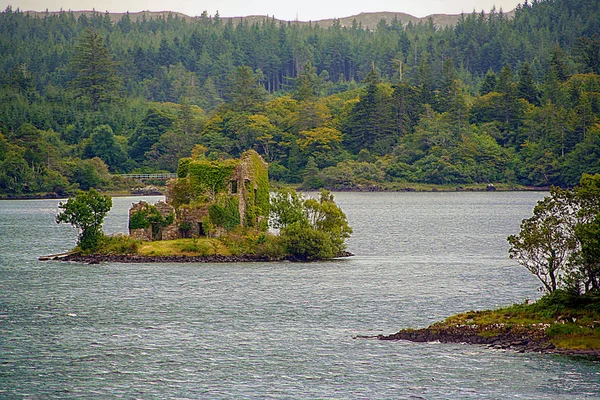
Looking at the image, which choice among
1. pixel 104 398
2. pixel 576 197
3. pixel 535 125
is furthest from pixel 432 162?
pixel 104 398

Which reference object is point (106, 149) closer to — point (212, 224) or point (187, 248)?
point (212, 224)

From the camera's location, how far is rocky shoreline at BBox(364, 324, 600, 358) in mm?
33000

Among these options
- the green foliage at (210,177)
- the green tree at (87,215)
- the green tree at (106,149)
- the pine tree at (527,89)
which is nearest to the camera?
the green tree at (87,215)

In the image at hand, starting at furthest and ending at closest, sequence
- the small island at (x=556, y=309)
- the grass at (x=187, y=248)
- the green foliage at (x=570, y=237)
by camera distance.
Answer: the grass at (x=187, y=248), the green foliage at (x=570, y=237), the small island at (x=556, y=309)

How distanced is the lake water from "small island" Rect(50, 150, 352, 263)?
1.74 meters

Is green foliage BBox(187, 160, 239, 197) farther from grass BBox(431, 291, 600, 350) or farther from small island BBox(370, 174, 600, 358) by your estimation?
grass BBox(431, 291, 600, 350)

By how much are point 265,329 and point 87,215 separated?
24.3 m

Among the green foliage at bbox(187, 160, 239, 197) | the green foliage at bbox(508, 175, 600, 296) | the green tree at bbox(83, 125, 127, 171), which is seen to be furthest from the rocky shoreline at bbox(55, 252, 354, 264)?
the green tree at bbox(83, 125, 127, 171)

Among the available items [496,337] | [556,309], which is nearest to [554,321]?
[556,309]

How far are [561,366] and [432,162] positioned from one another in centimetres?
12597

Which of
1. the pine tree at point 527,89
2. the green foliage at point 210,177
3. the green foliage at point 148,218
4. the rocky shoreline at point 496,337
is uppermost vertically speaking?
the pine tree at point 527,89

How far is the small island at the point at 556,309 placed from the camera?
1308 inches

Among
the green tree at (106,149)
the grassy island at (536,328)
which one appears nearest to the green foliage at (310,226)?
the grassy island at (536,328)

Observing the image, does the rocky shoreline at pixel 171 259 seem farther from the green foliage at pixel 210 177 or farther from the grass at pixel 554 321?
the grass at pixel 554 321
